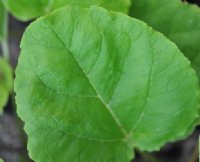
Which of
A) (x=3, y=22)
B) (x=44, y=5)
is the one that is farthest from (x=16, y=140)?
(x=44, y=5)

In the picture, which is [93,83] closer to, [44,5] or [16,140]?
[44,5]

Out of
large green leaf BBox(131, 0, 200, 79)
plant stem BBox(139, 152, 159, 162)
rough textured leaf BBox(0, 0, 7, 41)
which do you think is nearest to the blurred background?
plant stem BBox(139, 152, 159, 162)

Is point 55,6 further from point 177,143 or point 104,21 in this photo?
point 177,143

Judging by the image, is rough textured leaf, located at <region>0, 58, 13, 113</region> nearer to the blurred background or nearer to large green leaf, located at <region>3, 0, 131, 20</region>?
the blurred background

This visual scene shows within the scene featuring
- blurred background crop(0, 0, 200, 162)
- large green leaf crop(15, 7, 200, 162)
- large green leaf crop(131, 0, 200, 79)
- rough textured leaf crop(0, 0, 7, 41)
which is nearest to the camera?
large green leaf crop(15, 7, 200, 162)

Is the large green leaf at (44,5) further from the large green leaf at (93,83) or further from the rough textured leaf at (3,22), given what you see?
the rough textured leaf at (3,22)

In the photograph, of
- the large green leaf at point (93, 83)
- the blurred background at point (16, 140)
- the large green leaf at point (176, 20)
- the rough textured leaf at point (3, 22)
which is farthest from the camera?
the blurred background at point (16, 140)

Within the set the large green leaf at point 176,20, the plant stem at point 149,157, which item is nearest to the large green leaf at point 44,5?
the large green leaf at point 176,20
